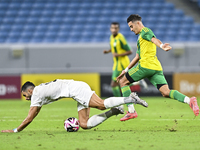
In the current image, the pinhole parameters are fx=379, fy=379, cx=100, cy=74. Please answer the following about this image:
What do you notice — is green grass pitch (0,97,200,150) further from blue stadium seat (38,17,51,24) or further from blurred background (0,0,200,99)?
blue stadium seat (38,17,51,24)

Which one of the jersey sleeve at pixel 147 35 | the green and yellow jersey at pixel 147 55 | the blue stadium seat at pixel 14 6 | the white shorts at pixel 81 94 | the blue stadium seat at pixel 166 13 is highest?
the blue stadium seat at pixel 14 6

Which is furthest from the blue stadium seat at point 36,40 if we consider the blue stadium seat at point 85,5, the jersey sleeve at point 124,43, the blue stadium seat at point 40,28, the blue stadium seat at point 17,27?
the jersey sleeve at point 124,43

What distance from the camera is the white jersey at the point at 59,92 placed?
231 inches

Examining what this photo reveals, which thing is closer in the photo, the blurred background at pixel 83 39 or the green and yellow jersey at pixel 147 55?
the green and yellow jersey at pixel 147 55

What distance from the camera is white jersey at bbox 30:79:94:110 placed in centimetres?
588

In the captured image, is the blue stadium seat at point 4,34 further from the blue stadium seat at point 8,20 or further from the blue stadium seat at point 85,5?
the blue stadium seat at point 85,5

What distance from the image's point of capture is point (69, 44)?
51.7 ft

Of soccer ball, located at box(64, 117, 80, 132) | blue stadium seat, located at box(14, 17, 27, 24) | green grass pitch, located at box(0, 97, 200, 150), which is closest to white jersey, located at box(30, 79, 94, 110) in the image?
soccer ball, located at box(64, 117, 80, 132)

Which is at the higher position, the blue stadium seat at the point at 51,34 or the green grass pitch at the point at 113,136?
the blue stadium seat at the point at 51,34

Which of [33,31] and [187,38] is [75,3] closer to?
[33,31]

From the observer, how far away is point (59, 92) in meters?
6.00

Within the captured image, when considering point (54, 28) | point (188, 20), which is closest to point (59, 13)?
point (54, 28)

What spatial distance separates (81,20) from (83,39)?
1.20 meters

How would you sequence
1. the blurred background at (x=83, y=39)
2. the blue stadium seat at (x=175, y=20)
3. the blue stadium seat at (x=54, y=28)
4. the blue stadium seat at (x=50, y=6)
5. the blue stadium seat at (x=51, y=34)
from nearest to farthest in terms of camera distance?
1. the blurred background at (x=83, y=39)
2. the blue stadium seat at (x=51, y=34)
3. the blue stadium seat at (x=54, y=28)
4. the blue stadium seat at (x=175, y=20)
5. the blue stadium seat at (x=50, y=6)
